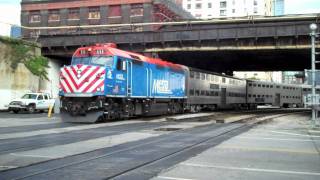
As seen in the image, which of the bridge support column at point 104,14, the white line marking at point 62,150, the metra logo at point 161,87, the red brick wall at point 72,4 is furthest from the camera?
the bridge support column at point 104,14

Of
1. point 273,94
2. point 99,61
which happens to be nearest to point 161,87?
point 99,61

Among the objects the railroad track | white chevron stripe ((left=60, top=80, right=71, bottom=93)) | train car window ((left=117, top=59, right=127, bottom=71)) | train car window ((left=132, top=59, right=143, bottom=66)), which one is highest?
train car window ((left=132, top=59, right=143, bottom=66))

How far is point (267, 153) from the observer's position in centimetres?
1433

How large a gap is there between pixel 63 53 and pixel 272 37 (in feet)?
64.7

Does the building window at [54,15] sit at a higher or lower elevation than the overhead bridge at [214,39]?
higher

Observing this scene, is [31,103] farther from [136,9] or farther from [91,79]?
[136,9]

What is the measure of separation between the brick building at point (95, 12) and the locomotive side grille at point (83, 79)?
70341 mm

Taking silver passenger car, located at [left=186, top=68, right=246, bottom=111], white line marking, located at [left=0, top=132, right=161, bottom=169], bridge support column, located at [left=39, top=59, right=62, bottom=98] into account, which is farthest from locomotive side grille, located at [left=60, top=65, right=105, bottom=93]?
bridge support column, located at [left=39, top=59, right=62, bottom=98]

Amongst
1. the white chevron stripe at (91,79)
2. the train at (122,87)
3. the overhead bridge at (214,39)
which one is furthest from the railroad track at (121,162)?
the overhead bridge at (214,39)

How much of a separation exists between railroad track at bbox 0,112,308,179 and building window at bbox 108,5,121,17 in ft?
281

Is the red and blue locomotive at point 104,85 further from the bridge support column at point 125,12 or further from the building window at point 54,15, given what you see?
the building window at point 54,15

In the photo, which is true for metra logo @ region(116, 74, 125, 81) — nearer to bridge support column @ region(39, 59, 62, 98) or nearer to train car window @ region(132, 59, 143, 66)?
train car window @ region(132, 59, 143, 66)

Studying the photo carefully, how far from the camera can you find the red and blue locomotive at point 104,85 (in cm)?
2589

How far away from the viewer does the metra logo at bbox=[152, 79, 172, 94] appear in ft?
109
